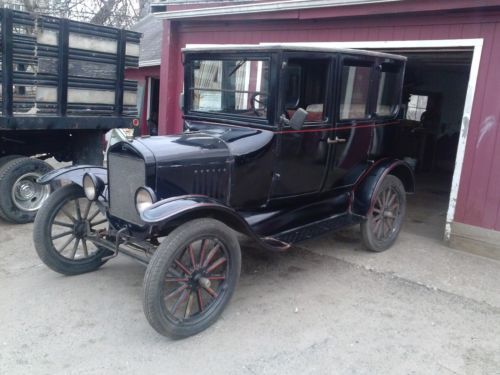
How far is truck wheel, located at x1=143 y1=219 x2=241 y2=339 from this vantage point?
3.07 meters

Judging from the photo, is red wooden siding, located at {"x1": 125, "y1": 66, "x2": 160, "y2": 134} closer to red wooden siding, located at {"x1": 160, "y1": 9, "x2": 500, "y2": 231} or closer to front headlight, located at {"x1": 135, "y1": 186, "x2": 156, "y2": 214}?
red wooden siding, located at {"x1": 160, "y1": 9, "x2": 500, "y2": 231}

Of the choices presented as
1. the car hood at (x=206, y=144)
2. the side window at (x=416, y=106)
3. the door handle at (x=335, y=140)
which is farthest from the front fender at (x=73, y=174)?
the side window at (x=416, y=106)

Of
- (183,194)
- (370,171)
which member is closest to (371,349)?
(183,194)

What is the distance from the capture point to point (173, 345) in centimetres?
326

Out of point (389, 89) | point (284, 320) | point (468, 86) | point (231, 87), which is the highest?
point (468, 86)

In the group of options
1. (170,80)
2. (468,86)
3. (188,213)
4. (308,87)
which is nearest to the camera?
(188,213)

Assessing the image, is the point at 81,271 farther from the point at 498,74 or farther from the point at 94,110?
the point at 498,74

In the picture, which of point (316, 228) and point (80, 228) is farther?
point (316, 228)

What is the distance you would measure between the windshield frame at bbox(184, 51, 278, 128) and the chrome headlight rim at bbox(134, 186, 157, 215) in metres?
1.18

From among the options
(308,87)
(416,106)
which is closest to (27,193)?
(308,87)

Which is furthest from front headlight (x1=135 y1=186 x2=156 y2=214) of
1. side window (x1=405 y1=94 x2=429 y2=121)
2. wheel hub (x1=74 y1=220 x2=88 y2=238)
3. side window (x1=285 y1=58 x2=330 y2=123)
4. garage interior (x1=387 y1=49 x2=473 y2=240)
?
side window (x1=405 y1=94 x2=429 y2=121)

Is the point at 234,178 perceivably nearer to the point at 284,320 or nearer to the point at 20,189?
the point at 284,320

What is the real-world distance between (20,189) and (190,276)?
10.7 ft

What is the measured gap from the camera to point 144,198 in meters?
3.36
